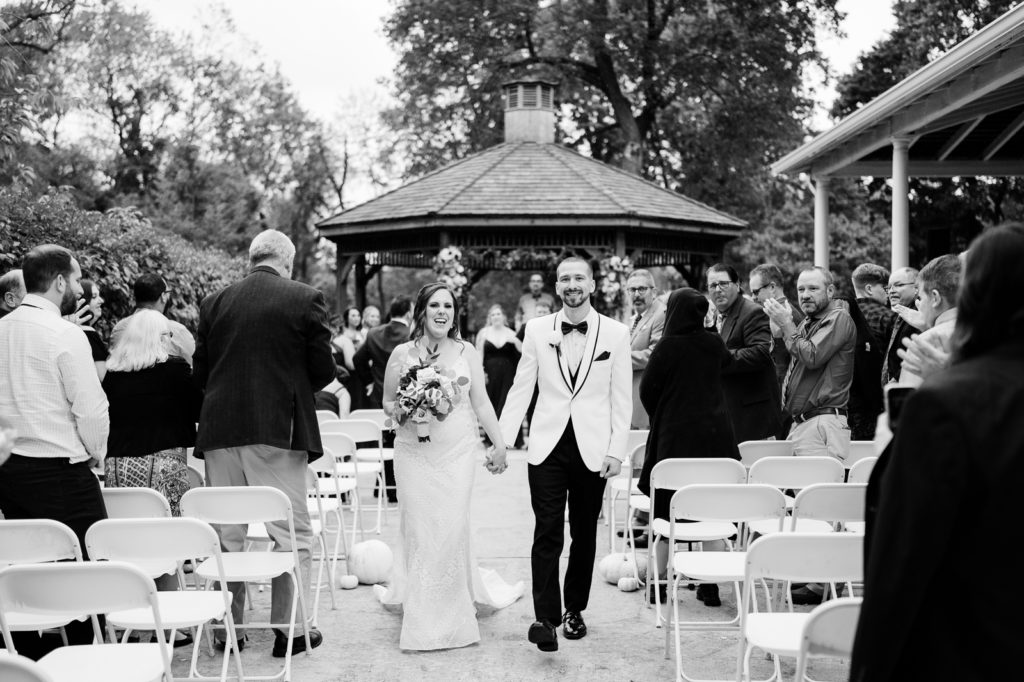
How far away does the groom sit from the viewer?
5.22 metres

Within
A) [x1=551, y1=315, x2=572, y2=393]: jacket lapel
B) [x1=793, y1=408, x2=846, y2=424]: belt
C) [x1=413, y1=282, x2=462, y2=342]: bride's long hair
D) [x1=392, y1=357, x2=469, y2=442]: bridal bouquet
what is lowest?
[x1=793, y1=408, x2=846, y2=424]: belt

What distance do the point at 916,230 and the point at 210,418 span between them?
27.4 m

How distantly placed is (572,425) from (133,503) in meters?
2.28

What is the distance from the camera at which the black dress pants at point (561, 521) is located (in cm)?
516

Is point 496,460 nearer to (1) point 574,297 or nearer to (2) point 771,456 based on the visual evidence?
(1) point 574,297

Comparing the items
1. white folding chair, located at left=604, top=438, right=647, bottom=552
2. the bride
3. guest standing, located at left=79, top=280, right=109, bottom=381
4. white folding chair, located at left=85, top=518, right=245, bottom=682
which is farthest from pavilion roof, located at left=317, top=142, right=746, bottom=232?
white folding chair, located at left=85, top=518, right=245, bottom=682

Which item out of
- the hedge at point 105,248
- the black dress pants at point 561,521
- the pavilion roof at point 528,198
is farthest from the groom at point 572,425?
the pavilion roof at point 528,198

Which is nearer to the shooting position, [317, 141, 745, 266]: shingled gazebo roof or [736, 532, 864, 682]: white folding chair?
[736, 532, 864, 682]: white folding chair

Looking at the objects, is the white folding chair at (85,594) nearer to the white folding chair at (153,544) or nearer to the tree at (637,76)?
the white folding chair at (153,544)

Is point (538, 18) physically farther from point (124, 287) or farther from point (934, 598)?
point (934, 598)

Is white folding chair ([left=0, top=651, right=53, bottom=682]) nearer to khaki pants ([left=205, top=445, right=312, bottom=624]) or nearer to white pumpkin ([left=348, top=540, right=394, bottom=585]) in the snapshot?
khaki pants ([left=205, top=445, right=312, bottom=624])

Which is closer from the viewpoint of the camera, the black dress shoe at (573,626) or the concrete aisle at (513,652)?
the concrete aisle at (513,652)

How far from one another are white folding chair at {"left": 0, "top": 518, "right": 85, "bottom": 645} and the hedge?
Answer: 493 centimetres

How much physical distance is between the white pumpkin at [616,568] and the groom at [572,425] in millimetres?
1134
